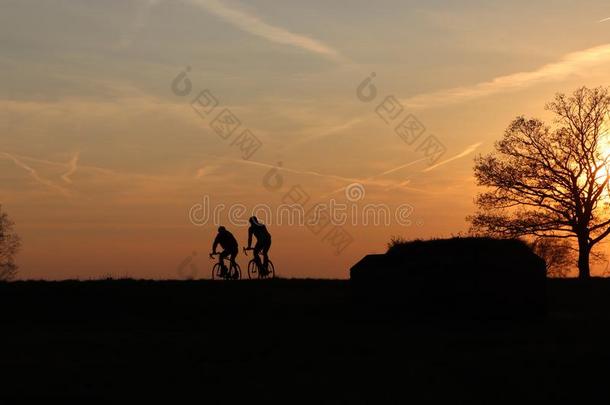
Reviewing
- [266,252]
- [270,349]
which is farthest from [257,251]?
[270,349]

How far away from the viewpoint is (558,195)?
140 feet

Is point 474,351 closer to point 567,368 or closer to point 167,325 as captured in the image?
point 567,368

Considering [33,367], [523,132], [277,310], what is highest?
[523,132]

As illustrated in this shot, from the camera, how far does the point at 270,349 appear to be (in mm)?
15742

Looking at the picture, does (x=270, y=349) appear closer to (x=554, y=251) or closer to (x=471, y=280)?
(x=471, y=280)

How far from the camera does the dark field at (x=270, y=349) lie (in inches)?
465

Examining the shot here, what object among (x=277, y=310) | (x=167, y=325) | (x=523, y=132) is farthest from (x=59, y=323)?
(x=523, y=132)

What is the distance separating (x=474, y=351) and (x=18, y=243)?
1783 inches

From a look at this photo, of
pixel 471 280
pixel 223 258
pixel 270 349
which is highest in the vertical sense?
pixel 223 258

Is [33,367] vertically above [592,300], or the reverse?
[592,300]

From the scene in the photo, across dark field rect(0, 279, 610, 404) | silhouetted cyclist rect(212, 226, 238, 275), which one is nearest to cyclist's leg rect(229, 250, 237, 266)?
silhouetted cyclist rect(212, 226, 238, 275)

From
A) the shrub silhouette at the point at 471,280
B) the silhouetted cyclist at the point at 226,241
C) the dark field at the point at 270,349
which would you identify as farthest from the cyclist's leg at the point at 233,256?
the shrub silhouette at the point at 471,280

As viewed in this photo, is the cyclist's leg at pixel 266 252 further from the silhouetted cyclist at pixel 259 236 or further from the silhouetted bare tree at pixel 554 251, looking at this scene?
the silhouetted bare tree at pixel 554 251

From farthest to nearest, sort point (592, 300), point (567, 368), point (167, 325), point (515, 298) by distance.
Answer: point (592, 300) → point (515, 298) → point (167, 325) → point (567, 368)
